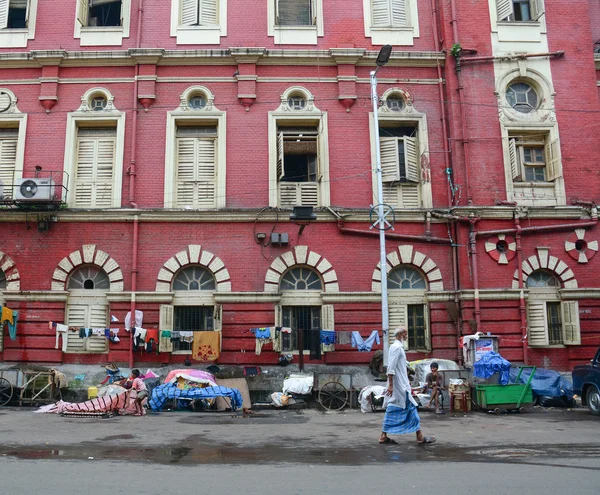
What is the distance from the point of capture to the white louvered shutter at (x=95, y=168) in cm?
1859

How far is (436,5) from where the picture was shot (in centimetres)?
1995

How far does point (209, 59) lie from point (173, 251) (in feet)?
21.0

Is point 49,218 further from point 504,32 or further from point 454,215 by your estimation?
point 504,32

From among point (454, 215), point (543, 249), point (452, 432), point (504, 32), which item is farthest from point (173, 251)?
point (504, 32)

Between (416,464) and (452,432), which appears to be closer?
(416,464)

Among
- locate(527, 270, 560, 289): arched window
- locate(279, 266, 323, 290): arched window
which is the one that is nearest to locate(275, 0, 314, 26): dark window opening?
locate(279, 266, 323, 290): arched window

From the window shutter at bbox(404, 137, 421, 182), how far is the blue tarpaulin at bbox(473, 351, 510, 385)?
6419mm

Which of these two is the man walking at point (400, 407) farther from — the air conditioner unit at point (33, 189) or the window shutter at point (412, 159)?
the air conditioner unit at point (33, 189)

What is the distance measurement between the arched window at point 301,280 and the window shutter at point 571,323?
748 cm

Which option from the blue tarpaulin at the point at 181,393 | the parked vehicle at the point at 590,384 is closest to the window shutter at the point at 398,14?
the parked vehicle at the point at 590,384

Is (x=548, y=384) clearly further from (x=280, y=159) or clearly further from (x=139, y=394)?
(x=139, y=394)

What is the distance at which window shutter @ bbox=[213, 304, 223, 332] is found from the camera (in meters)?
17.7

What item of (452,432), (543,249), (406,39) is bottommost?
(452,432)

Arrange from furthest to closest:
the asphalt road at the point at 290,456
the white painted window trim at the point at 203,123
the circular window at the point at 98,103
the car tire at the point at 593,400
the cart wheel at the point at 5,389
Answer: the circular window at the point at 98,103, the white painted window trim at the point at 203,123, the cart wheel at the point at 5,389, the car tire at the point at 593,400, the asphalt road at the point at 290,456
